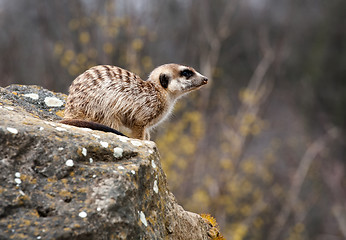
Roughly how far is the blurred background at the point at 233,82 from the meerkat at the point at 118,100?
6.84 m

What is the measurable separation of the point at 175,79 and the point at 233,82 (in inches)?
591

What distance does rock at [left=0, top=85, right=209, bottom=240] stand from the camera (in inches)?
103

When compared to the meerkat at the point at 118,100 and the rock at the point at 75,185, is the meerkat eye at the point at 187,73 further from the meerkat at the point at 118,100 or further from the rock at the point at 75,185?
the rock at the point at 75,185

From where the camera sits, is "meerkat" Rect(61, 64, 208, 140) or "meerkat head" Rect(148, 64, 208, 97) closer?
"meerkat" Rect(61, 64, 208, 140)

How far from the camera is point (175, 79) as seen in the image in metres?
5.63

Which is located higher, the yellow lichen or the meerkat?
the meerkat

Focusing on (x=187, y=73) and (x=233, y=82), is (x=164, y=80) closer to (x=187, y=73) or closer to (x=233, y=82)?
(x=187, y=73)

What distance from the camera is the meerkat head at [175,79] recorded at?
5520mm

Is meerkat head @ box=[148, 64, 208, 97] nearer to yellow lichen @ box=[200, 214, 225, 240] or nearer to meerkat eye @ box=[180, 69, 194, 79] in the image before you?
meerkat eye @ box=[180, 69, 194, 79]

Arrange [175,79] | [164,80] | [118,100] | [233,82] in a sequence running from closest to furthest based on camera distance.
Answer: [118,100]
[164,80]
[175,79]
[233,82]

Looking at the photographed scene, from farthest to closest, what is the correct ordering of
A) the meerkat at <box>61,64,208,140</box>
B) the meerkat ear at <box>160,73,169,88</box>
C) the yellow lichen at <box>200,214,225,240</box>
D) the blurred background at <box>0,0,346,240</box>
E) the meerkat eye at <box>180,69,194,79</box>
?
the blurred background at <box>0,0,346,240</box>, the meerkat eye at <box>180,69,194,79</box>, the meerkat ear at <box>160,73,169,88</box>, the meerkat at <box>61,64,208,140</box>, the yellow lichen at <box>200,214,225,240</box>

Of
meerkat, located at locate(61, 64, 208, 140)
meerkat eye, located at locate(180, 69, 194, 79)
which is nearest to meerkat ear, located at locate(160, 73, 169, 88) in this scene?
meerkat, located at locate(61, 64, 208, 140)

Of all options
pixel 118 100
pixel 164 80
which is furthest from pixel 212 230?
pixel 164 80

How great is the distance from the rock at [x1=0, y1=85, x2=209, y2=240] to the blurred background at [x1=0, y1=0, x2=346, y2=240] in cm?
887
